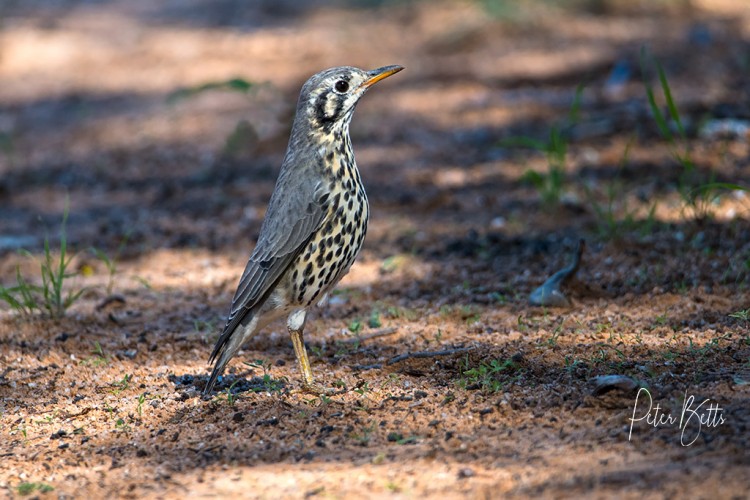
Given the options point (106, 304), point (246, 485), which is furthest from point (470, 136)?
point (246, 485)

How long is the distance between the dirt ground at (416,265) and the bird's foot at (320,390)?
51mm

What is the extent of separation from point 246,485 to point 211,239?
13.2 ft

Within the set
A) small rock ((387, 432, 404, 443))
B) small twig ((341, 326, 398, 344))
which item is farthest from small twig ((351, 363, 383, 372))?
small rock ((387, 432, 404, 443))

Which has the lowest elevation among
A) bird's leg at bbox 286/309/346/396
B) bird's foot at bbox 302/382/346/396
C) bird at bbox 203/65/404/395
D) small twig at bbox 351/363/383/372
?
small twig at bbox 351/363/383/372

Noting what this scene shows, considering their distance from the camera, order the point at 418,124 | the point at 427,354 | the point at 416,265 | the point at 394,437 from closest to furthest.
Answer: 1. the point at 394,437
2. the point at 427,354
3. the point at 416,265
4. the point at 418,124

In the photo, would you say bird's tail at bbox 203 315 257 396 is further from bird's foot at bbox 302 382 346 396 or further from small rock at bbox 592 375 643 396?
small rock at bbox 592 375 643 396

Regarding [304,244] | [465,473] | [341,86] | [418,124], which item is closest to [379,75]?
[341,86]

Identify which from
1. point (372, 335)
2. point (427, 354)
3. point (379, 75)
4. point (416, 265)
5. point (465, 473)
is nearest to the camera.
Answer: point (465, 473)

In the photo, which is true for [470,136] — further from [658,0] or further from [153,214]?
[658,0]

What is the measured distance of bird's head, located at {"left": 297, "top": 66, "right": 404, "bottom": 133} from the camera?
482 centimetres

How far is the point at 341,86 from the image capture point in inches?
190

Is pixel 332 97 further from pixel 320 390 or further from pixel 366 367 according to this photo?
pixel 320 390
